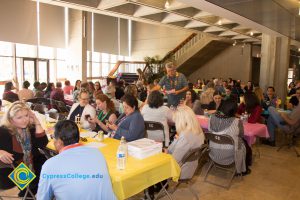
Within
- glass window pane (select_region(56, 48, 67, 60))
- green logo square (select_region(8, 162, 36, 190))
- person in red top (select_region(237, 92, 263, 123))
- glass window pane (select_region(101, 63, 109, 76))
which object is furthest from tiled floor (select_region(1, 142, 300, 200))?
glass window pane (select_region(101, 63, 109, 76))

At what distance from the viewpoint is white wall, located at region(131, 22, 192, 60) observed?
52.0 ft

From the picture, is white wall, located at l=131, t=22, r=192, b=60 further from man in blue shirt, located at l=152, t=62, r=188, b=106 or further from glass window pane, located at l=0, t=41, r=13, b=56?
man in blue shirt, located at l=152, t=62, r=188, b=106

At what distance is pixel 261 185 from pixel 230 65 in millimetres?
12693

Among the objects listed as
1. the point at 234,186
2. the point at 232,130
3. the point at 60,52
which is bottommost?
the point at 234,186

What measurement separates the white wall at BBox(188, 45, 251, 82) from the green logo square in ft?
47.8

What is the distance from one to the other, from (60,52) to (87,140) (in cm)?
966

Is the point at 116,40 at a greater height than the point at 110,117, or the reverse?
the point at 116,40

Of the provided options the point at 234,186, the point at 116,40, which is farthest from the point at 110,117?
the point at 116,40

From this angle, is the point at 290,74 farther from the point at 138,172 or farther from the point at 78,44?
the point at 138,172

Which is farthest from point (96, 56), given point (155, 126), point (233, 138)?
point (233, 138)

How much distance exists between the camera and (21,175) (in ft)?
7.40

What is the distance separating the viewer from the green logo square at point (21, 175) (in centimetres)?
223

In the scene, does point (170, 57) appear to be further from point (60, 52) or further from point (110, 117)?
point (110, 117)

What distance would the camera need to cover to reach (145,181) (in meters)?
2.27
